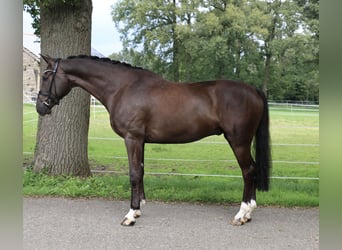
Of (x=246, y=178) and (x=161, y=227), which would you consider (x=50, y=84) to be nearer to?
(x=161, y=227)

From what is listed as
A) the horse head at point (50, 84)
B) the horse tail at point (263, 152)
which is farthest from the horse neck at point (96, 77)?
the horse tail at point (263, 152)

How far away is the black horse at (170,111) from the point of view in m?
4.63

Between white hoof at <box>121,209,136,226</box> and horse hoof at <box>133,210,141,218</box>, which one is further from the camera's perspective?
horse hoof at <box>133,210,141,218</box>

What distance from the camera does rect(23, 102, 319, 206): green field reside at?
18.8ft

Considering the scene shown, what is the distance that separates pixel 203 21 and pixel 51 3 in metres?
Answer: 26.6

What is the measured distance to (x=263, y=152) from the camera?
4.86 m

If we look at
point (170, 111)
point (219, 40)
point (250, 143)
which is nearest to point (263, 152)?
point (250, 143)

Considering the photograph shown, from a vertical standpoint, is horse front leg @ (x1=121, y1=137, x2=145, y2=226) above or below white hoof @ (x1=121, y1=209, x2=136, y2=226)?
above

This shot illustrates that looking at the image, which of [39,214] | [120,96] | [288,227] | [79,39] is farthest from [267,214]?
[79,39]

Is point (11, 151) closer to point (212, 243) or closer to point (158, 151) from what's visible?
point (212, 243)

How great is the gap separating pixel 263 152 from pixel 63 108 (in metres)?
3.45

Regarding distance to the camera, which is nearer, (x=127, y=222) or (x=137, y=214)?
(x=127, y=222)

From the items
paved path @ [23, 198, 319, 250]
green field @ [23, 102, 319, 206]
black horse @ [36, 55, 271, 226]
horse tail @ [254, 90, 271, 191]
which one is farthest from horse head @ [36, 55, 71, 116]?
horse tail @ [254, 90, 271, 191]

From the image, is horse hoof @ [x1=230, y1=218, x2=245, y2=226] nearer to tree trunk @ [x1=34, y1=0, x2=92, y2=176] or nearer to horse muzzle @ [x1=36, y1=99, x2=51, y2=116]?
horse muzzle @ [x1=36, y1=99, x2=51, y2=116]
